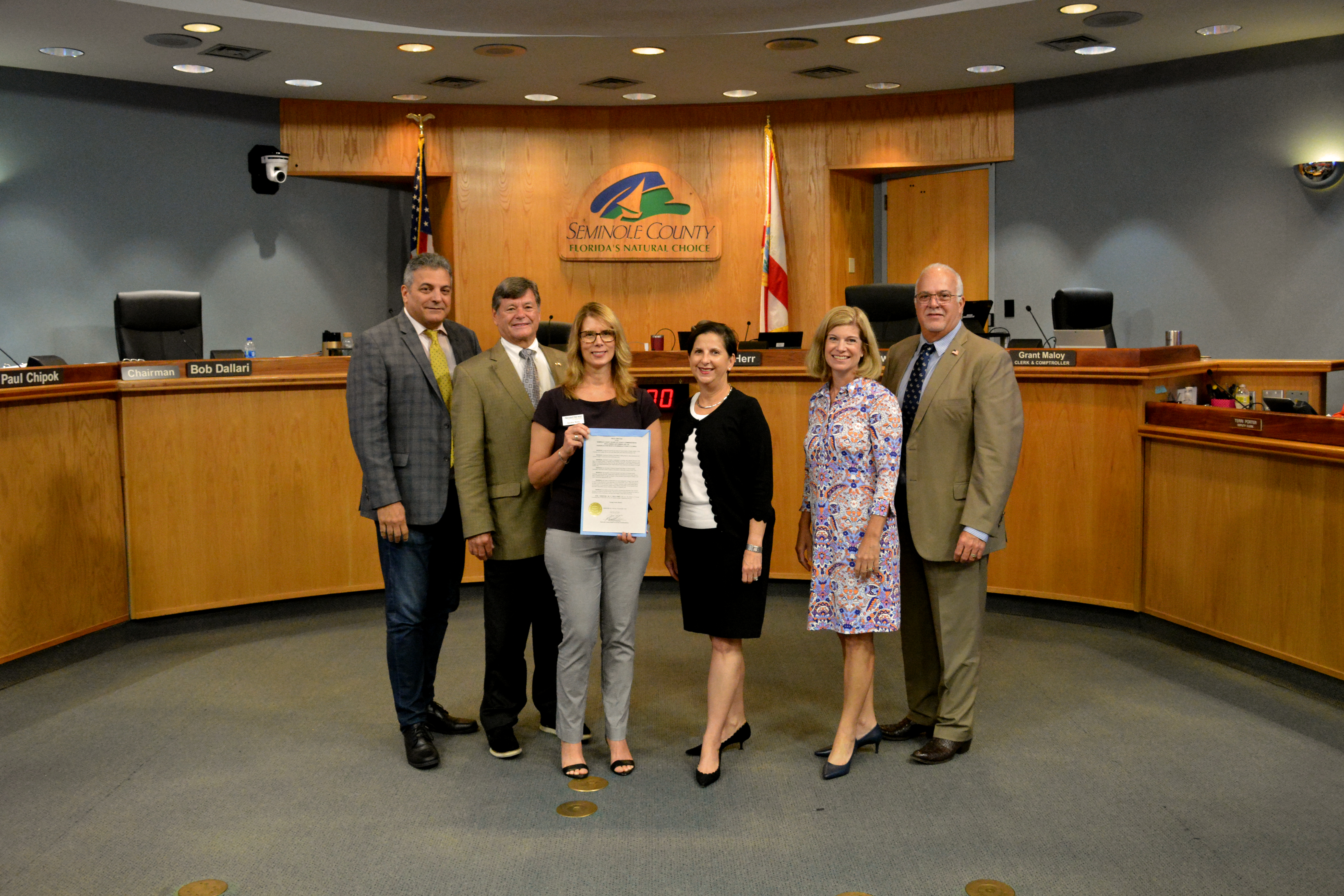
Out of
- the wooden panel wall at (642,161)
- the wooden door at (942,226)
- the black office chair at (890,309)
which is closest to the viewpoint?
the black office chair at (890,309)

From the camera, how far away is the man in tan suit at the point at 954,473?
340 centimetres

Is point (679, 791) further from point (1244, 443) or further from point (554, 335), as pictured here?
point (554, 335)

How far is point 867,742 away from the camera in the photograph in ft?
11.8

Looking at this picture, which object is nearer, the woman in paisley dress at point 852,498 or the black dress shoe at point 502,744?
the woman in paisley dress at point 852,498

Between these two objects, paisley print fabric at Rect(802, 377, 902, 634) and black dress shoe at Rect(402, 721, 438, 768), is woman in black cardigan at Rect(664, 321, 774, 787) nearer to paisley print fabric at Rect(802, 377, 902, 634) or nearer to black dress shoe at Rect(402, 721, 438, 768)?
paisley print fabric at Rect(802, 377, 902, 634)

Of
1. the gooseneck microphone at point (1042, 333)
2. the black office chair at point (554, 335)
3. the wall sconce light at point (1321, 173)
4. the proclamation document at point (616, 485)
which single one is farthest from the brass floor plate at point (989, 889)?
the wall sconce light at point (1321, 173)

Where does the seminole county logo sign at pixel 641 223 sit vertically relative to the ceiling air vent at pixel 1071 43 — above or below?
below

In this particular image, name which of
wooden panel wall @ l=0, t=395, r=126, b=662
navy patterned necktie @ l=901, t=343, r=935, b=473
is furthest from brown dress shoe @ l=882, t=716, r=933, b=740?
wooden panel wall @ l=0, t=395, r=126, b=662

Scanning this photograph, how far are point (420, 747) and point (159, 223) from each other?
6329 mm

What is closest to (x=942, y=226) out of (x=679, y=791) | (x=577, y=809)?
(x=679, y=791)

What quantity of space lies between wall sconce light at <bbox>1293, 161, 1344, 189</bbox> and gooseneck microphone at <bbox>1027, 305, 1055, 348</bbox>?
1956 millimetres

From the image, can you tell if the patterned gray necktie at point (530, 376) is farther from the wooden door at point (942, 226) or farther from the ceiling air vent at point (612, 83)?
the wooden door at point (942, 226)

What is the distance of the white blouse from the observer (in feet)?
10.8

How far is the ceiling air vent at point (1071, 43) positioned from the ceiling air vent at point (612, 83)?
287 cm
